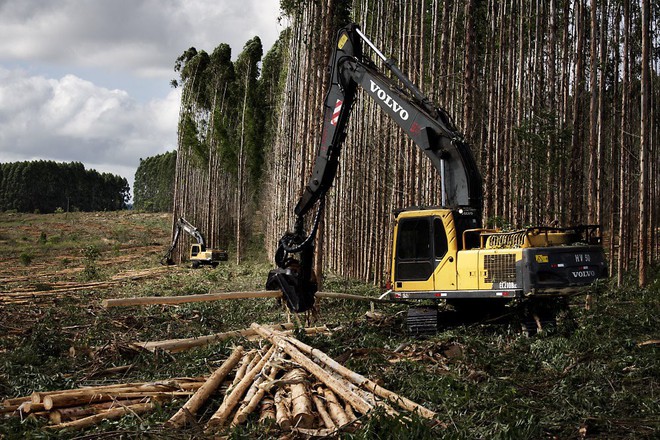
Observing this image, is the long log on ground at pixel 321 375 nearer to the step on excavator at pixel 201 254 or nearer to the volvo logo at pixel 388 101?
the volvo logo at pixel 388 101

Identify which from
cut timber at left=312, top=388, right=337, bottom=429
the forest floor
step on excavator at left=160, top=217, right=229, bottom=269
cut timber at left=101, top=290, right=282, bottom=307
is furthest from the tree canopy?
cut timber at left=312, top=388, right=337, bottom=429

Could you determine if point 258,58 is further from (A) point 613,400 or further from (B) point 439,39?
(A) point 613,400

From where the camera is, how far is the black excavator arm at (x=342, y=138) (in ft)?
34.8

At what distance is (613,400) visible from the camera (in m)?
6.79

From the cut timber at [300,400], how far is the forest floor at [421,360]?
340 mm

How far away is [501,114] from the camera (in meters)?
21.6

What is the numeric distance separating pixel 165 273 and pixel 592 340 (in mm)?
22414

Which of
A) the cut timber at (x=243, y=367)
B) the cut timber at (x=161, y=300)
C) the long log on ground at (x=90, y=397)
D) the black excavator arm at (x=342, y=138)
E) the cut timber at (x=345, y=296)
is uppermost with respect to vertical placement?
the black excavator arm at (x=342, y=138)

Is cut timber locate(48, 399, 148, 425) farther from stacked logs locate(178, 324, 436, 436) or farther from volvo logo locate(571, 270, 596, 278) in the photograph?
volvo logo locate(571, 270, 596, 278)

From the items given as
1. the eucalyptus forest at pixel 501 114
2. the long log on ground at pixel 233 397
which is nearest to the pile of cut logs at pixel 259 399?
the long log on ground at pixel 233 397

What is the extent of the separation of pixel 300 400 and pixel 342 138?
633 centimetres

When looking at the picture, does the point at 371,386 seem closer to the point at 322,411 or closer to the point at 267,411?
the point at 322,411

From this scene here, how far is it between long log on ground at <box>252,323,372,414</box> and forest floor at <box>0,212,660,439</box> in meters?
0.59

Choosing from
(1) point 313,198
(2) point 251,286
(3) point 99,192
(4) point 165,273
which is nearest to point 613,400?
(1) point 313,198
